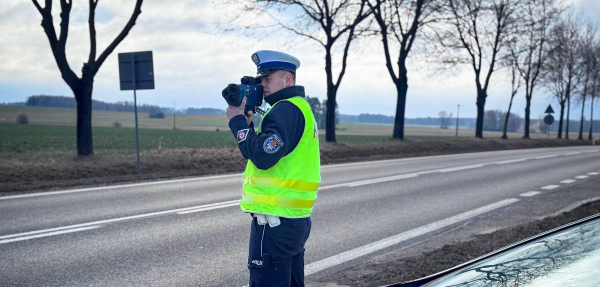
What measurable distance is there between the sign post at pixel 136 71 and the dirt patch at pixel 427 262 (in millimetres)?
9974

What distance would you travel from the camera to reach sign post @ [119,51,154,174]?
46.6 feet

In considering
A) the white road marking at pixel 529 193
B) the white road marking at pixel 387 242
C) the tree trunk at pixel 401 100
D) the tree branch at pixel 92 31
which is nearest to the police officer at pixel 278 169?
the white road marking at pixel 387 242

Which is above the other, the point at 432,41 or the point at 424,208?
the point at 432,41

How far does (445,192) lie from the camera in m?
11.9

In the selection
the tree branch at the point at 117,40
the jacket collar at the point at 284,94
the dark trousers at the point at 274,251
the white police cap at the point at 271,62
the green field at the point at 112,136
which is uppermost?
the tree branch at the point at 117,40

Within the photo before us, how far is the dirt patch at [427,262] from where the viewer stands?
5168 millimetres

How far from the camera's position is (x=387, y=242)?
7043 mm

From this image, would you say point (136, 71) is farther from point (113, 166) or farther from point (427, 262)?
point (427, 262)

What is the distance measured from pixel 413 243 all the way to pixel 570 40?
51.3 meters

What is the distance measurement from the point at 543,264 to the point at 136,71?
13489 millimetres

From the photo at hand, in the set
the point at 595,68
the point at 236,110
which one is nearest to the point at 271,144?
the point at 236,110

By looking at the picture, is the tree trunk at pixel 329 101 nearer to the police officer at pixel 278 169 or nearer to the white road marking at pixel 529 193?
the white road marking at pixel 529 193

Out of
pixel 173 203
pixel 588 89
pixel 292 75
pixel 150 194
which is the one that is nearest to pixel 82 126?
pixel 150 194

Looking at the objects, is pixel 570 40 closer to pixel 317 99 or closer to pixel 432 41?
pixel 432 41
